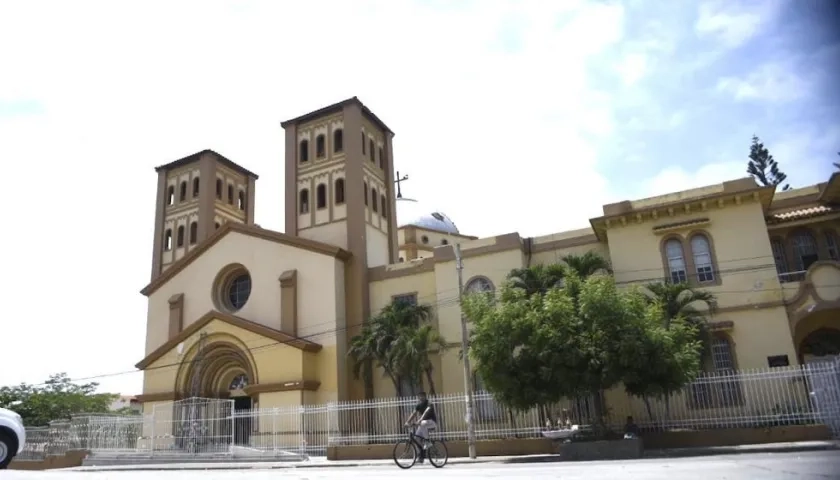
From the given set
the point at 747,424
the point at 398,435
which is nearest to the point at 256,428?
Answer: the point at 398,435

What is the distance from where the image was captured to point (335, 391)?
28031mm

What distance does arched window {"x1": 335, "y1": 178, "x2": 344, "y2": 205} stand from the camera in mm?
33781

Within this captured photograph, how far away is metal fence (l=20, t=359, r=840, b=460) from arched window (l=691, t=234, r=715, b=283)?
3.87m

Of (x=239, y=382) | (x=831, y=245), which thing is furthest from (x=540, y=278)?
(x=239, y=382)

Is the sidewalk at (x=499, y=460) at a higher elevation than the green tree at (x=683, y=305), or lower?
lower

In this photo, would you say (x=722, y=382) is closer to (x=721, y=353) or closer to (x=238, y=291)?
(x=721, y=353)

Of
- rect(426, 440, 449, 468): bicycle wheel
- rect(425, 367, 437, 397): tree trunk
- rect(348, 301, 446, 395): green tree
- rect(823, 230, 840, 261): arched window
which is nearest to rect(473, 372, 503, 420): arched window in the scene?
rect(348, 301, 446, 395): green tree

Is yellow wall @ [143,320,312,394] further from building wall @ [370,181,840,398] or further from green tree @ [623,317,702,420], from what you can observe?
green tree @ [623,317,702,420]

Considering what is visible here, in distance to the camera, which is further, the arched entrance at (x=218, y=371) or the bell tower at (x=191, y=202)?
the bell tower at (x=191, y=202)

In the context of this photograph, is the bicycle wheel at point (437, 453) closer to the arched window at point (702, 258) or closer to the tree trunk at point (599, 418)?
the tree trunk at point (599, 418)

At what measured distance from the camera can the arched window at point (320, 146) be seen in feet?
116

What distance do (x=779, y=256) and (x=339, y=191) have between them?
20407 mm

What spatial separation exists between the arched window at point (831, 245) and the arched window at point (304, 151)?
24673 mm

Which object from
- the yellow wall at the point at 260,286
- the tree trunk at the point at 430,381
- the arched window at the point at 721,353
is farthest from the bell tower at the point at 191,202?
the arched window at the point at 721,353
